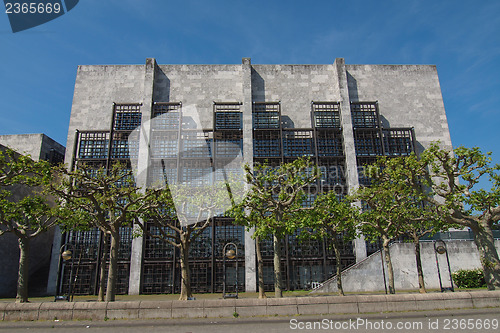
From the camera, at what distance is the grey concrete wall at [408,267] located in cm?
2698

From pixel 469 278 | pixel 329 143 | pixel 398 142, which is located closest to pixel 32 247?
pixel 329 143

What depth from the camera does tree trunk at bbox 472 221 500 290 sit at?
17.7m

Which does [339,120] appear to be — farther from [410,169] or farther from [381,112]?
[410,169]

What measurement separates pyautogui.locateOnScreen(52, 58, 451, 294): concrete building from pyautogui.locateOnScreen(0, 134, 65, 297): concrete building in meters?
3.62

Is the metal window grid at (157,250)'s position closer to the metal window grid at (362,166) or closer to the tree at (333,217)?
the tree at (333,217)

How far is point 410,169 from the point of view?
21.2 meters

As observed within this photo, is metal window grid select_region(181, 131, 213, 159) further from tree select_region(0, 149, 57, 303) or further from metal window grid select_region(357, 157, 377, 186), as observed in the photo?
metal window grid select_region(357, 157, 377, 186)

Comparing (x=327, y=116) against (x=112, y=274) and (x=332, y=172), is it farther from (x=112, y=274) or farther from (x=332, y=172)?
(x=112, y=274)

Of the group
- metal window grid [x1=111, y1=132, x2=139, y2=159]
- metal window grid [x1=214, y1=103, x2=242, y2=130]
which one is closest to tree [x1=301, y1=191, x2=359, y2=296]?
metal window grid [x1=214, y1=103, x2=242, y2=130]

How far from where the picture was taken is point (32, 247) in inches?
1298

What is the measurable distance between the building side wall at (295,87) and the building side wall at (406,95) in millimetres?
2751

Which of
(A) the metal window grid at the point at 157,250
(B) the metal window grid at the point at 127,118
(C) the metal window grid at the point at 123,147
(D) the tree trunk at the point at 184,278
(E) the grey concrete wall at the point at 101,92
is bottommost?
(D) the tree trunk at the point at 184,278

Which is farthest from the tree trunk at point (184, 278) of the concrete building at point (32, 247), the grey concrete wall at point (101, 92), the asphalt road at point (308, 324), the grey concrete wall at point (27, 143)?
the grey concrete wall at point (27, 143)

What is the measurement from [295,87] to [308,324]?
2921 centimetres
